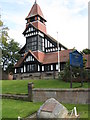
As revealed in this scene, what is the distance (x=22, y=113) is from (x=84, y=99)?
16.8 feet

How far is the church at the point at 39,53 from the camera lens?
132 feet

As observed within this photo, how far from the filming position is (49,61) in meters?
40.5

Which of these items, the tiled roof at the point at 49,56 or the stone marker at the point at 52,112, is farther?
the tiled roof at the point at 49,56

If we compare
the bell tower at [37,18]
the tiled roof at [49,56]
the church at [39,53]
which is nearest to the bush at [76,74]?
the church at [39,53]

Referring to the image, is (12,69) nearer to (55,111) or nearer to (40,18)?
(40,18)

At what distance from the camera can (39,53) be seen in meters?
42.6

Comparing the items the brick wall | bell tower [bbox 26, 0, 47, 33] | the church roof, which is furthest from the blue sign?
the church roof

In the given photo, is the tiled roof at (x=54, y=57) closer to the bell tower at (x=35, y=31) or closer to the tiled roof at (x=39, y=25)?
the bell tower at (x=35, y=31)

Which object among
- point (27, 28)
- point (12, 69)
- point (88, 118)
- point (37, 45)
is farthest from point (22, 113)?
point (12, 69)

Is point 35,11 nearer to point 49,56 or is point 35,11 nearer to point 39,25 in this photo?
point 39,25

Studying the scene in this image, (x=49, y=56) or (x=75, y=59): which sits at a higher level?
(x=49, y=56)

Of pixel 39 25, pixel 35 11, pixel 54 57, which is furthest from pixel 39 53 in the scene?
pixel 35 11

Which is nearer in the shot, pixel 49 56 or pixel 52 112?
pixel 52 112

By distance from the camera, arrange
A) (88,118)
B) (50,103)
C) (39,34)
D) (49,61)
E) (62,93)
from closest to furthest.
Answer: (88,118) → (50,103) → (62,93) → (49,61) → (39,34)
